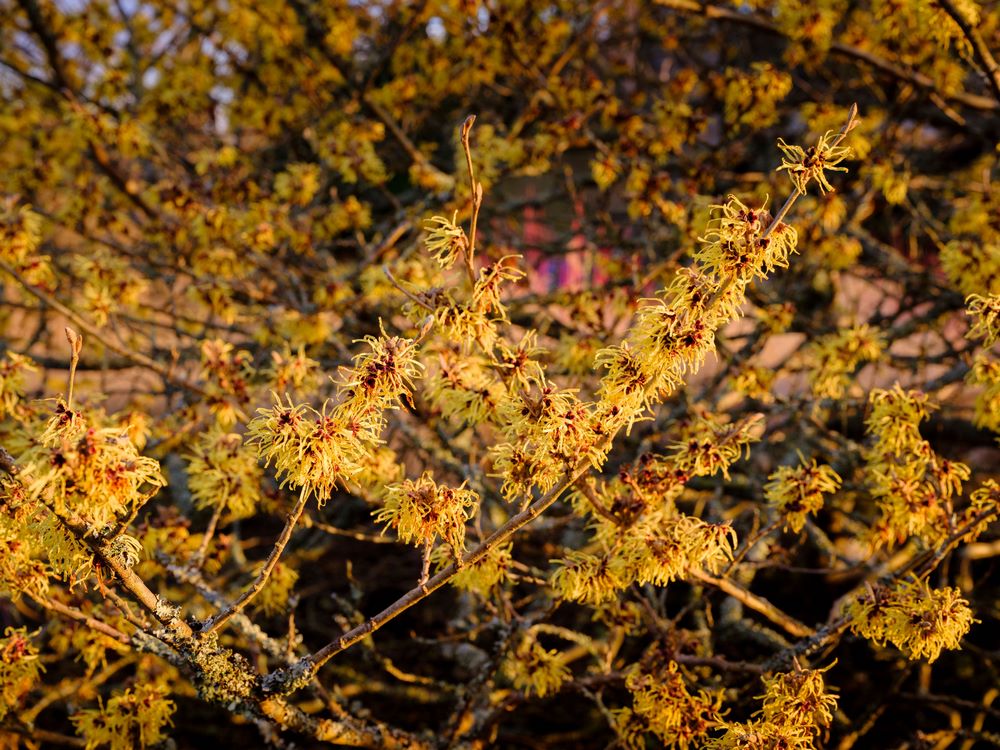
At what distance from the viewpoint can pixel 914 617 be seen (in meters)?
2.04

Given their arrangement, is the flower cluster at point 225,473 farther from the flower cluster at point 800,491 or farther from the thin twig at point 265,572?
the flower cluster at point 800,491

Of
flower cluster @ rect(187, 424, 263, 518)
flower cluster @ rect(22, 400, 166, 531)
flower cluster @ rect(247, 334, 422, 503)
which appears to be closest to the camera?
flower cluster @ rect(22, 400, 166, 531)

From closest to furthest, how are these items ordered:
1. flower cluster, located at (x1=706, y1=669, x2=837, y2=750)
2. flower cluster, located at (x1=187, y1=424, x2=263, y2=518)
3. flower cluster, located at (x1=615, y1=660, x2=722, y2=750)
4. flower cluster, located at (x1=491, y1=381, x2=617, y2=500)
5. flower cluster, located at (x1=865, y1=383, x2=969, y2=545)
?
flower cluster, located at (x1=491, y1=381, x2=617, y2=500), flower cluster, located at (x1=706, y1=669, x2=837, y2=750), flower cluster, located at (x1=615, y1=660, x2=722, y2=750), flower cluster, located at (x1=865, y1=383, x2=969, y2=545), flower cluster, located at (x1=187, y1=424, x2=263, y2=518)

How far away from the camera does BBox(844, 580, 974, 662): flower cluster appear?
199cm

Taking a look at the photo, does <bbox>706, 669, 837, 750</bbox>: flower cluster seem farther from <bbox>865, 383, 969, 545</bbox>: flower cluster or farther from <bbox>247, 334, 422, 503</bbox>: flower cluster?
<bbox>247, 334, 422, 503</bbox>: flower cluster

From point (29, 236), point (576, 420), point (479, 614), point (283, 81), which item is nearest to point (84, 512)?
point (576, 420)

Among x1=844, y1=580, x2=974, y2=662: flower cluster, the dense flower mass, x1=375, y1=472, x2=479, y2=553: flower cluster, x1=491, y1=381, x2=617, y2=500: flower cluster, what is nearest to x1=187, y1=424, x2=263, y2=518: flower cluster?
the dense flower mass

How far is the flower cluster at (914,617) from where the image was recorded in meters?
1.99

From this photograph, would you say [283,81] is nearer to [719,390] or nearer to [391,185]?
[391,185]

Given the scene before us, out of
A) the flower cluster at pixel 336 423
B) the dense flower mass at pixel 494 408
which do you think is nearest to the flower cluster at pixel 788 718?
the dense flower mass at pixel 494 408

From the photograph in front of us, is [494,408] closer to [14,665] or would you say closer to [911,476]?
[911,476]

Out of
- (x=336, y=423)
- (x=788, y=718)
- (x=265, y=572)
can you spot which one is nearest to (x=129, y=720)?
(x=265, y=572)

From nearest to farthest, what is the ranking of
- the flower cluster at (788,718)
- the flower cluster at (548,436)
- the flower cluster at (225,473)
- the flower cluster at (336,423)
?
the flower cluster at (336,423)
the flower cluster at (548,436)
the flower cluster at (788,718)
the flower cluster at (225,473)

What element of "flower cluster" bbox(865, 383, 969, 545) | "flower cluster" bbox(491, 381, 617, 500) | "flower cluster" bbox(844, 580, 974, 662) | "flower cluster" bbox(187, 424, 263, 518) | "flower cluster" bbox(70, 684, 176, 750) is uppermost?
"flower cluster" bbox(865, 383, 969, 545)
